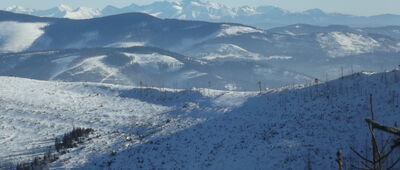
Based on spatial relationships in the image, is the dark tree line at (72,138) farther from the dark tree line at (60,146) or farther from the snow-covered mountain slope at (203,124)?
the snow-covered mountain slope at (203,124)

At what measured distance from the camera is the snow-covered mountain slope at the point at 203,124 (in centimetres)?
4628

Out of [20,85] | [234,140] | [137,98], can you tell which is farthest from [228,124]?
[20,85]

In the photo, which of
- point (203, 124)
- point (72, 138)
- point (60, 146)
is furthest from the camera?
point (203, 124)

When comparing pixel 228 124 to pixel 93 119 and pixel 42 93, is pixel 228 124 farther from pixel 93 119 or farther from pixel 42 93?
pixel 42 93

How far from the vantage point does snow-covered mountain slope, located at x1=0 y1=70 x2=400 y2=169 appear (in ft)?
152

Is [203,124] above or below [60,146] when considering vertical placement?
above

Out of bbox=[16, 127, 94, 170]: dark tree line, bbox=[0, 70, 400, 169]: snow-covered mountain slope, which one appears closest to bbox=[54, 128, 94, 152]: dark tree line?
bbox=[16, 127, 94, 170]: dark tree line

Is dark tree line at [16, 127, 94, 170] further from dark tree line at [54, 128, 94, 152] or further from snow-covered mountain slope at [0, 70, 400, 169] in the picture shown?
snow-covered mountain slope at [0, 70, 400, 169]

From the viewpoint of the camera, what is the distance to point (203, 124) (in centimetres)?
5947

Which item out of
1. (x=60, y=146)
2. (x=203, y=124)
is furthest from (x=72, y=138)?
(x=203, y=124)

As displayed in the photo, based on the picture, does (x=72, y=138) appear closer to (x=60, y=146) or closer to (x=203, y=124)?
(x=60, y=146)

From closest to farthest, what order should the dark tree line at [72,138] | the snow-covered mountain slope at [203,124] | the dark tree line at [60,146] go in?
the snow-covered mountain slope at [203,124]
the dark tree line at [60,146]
the dark tree line at [72,138]

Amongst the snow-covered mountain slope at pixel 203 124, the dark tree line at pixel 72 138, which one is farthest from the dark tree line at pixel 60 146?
the snow-covered mountain slope at pixel 203 124

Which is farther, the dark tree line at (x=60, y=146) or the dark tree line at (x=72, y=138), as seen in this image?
the dark tree line at (x=72, y=138)
